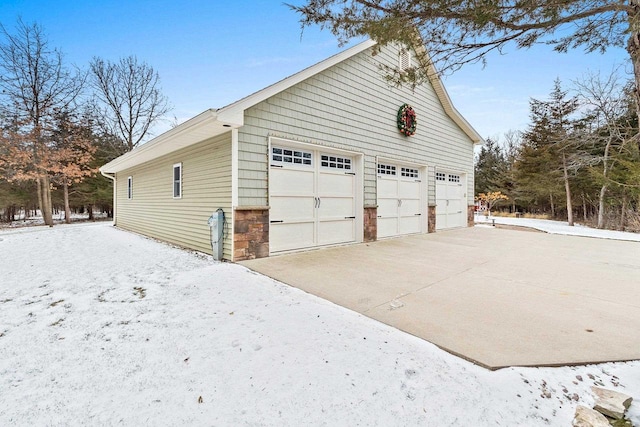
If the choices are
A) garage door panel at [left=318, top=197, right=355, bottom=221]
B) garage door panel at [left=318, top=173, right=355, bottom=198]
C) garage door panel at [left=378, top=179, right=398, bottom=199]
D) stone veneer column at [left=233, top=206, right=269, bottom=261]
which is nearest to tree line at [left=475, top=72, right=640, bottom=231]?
garage door panel at [left=378, top=179, right=398, bottom=199]

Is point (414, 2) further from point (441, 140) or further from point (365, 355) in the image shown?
point (441, 140)

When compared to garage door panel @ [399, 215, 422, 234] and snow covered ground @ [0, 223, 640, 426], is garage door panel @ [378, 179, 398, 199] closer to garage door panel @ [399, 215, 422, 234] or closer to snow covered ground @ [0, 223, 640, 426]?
garage door panel @ [399, 215, 422, 234]

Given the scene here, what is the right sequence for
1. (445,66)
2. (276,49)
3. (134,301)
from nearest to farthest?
(445,66), (134,301), (276,49)

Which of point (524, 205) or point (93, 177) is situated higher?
point (93, 177)

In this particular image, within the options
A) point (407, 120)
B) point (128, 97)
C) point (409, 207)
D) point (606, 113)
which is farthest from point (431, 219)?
point (128, 97)

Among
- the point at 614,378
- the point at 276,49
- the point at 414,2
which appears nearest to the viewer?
the point at 614,378

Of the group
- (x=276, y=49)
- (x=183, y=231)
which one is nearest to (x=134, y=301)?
(x=183, y=231)

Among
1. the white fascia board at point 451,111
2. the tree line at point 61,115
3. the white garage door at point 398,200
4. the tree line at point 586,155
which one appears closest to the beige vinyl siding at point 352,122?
the white fascia board at point 451,111

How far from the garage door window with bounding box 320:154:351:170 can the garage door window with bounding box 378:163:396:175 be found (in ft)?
3.97

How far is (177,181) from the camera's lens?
7285mm

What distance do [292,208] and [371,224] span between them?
7.97ft

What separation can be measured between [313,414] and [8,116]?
61.2 ft

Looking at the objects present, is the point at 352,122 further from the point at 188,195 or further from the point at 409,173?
the point at 188,195

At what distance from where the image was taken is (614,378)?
1.97 m
